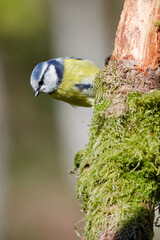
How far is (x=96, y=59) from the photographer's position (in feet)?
20.7

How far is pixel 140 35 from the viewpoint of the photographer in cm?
198

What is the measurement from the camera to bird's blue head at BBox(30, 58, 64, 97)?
3004mm

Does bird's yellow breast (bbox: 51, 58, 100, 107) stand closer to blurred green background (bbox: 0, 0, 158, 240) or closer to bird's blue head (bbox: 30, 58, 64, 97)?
bird's blue head (bbox: 30, 58, 64, 97)

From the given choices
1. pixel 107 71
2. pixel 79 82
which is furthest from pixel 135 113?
pixel 79 82

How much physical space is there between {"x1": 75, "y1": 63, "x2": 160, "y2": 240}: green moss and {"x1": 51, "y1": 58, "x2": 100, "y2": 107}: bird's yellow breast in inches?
38.2

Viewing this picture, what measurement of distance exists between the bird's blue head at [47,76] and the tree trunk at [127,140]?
1015mm

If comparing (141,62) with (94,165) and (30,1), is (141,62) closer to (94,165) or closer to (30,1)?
(94,165)

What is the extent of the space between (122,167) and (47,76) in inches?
59.8

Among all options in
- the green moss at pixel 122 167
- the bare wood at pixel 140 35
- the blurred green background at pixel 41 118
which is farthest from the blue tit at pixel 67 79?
the blurred green background at pixel 41 118

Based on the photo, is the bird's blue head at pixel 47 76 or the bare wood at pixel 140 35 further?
the bird's blue head at pixel 47 76

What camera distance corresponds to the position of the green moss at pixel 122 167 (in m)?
1.62

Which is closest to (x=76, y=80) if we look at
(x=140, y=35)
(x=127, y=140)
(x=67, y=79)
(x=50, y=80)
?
(x=67, y=79)

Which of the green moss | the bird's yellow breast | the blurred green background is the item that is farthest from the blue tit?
the blurred green background

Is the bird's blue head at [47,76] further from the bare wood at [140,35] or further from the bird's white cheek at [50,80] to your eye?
the bare wood at [140,35]
